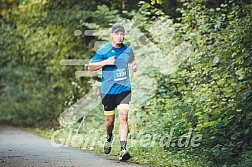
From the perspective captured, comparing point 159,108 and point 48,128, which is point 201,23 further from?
point 48,128

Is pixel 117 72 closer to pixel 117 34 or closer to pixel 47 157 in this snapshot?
pixel 117 34

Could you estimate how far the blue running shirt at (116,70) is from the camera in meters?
9.28

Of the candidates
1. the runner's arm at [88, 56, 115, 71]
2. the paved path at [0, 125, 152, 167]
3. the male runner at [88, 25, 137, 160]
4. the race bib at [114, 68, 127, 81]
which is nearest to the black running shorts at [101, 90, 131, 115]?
the male runner at [88, 25, 137, 160]

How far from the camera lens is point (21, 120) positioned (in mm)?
20641

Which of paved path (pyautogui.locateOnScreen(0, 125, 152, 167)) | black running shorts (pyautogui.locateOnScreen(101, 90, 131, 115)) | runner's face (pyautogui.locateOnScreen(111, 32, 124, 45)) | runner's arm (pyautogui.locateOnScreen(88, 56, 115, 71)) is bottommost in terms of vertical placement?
paved path (pyautogui.locateOnScreen(0, 125, 152, 167))

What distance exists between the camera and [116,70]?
30.5 ft

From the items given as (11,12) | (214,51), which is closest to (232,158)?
(214,51)

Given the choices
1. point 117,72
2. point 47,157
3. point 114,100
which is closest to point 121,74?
point 117,72

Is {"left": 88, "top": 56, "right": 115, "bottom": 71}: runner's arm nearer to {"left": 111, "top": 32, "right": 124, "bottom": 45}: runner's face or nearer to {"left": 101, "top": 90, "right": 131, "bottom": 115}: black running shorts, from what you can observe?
{"left": 111, "top": 32, "right": 124, "bottom": 45}: runner's face

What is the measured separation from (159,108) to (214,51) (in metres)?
2.25

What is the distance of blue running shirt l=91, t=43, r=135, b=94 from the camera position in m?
9.28

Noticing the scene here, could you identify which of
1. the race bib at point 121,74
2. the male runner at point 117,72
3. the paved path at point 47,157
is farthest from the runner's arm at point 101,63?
the paved path at point 47,157

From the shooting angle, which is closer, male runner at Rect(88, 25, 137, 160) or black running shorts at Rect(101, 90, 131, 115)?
male runner at Rect(88, 25, 137, 160)

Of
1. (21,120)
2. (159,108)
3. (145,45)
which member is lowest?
(21,120)
